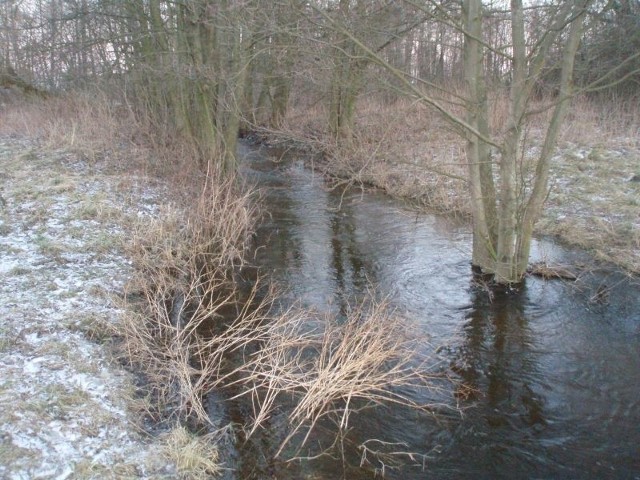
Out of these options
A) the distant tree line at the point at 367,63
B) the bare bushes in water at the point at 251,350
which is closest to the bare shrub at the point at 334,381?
the bare bushes in water at the point at 251,350

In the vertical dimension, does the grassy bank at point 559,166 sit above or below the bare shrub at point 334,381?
above

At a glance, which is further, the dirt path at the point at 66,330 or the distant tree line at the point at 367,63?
the distant tree line at the point at 367,63

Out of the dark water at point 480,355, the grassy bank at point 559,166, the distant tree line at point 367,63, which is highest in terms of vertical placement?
the distant tree line at point 367,63

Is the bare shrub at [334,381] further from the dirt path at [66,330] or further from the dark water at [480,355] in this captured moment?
the dirt path at [66,330]

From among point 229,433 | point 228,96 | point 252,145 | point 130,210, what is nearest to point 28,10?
point 252,145

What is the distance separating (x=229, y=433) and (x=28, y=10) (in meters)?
15.9

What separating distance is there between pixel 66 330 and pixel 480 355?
157 inches

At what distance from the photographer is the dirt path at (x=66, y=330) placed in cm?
367

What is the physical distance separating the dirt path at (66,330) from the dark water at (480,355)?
104 centimetres

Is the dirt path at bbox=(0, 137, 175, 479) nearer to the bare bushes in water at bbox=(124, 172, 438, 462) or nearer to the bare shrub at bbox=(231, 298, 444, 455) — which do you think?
the bare bushes in water at bbox=(124, 172, 438, 462)

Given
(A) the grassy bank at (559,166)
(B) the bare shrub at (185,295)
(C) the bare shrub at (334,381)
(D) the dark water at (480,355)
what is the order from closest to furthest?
(D) the dark water at (480,355) < (C) the bare shrub at (334,381) < (B) the bare shrub at (185,295) < (A) the grassy bank at (559,166)

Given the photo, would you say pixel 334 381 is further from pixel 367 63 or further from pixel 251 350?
pixel 367 63

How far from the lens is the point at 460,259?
7930mm

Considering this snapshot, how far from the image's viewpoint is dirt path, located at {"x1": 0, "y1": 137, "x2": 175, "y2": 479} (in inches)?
144
